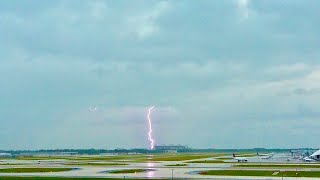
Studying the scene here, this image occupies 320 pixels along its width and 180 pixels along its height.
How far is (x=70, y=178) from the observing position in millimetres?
70812

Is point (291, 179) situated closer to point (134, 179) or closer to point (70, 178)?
point (134, 179)

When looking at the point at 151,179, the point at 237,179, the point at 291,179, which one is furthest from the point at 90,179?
the point at 291,179

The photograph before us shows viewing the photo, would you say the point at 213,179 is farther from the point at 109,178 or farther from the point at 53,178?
the point at 53,178

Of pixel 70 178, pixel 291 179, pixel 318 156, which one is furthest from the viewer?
pixel 318 156

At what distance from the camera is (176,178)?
223 feet

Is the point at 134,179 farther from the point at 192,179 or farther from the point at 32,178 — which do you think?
the point at 32,178

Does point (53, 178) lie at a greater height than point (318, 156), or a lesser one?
lesser

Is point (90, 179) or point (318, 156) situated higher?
point (318, 156)

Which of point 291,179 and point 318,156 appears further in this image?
point 318,156

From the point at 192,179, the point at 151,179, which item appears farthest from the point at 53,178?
the point at 192,179

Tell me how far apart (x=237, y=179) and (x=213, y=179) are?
3.26 meters

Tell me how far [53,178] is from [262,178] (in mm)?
28798

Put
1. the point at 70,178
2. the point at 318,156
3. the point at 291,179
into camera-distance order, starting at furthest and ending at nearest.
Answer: the point at 318,156 < the point at 70,178 < the point at 291,179

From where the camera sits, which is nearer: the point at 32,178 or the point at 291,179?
the point at 291,179
